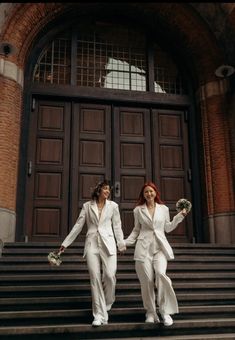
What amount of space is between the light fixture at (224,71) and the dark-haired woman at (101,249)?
5.43m

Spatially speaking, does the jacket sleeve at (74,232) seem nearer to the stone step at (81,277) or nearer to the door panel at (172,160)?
the stone step at (81,277)

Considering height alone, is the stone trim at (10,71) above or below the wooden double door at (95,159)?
above

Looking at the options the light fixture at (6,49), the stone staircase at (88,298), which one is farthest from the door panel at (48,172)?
the stone staircase at (88,298)

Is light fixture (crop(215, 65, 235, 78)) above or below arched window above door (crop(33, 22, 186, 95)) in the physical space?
below

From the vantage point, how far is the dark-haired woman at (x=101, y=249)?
494cm

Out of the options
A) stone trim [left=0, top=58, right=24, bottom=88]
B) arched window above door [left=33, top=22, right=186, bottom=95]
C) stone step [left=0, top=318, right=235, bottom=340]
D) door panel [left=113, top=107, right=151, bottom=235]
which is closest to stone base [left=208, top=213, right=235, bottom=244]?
door panel [left=113, top=107, right=151, bottom=235]

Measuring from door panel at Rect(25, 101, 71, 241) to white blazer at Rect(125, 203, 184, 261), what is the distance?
4.19 m

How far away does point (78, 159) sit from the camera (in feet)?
31.7

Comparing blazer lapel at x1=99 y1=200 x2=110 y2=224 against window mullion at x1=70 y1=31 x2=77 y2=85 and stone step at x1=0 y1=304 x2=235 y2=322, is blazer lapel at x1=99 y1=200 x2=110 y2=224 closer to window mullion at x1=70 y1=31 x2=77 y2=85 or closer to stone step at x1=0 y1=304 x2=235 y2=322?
stone step at x1=0 y1=304 x2=235 y2=322

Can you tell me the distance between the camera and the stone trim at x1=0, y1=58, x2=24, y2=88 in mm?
9008

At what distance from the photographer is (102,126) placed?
396 inches

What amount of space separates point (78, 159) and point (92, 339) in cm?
540

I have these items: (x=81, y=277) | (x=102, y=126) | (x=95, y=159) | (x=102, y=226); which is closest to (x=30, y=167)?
(x=95, y=159)

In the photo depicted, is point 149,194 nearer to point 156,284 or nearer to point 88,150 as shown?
point 156,284
